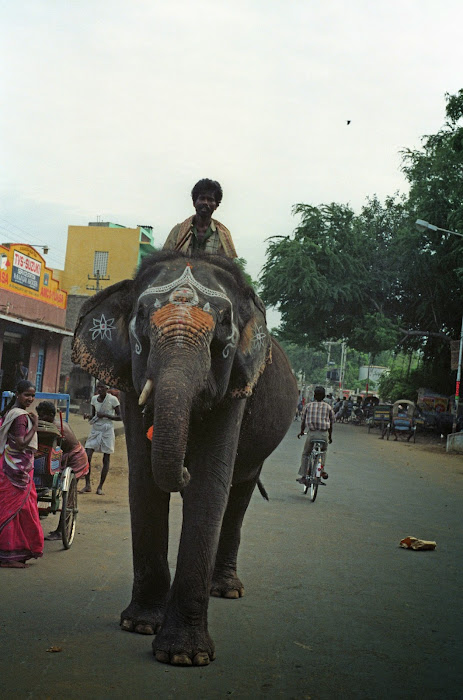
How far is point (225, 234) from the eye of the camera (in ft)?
19.2

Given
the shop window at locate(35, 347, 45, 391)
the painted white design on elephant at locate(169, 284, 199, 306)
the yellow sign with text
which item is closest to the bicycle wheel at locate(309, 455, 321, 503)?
the painted white design on elephant at locate(169, 284, 199, 306)

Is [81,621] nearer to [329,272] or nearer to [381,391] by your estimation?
[329,272]

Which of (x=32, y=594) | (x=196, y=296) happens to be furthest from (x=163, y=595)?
(x=196, y=296)

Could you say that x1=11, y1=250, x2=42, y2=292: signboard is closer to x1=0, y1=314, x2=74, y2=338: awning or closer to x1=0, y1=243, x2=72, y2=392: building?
x1=0, y1=243, x2=72, y2=392: building

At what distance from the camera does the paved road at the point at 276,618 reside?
4.21m

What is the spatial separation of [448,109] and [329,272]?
13.2 m

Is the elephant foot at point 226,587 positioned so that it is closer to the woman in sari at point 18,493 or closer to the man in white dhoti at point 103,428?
the woman in sari at point 18,493

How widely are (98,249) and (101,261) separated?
2.42 feet

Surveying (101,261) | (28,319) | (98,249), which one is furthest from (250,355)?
(98,249)

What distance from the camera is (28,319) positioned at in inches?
1149

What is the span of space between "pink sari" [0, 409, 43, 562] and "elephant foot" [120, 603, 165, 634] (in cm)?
204

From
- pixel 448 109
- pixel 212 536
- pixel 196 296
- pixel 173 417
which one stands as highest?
pixel 448 109

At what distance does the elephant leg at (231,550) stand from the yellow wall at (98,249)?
46.1 m

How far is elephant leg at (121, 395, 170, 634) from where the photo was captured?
16.5 ft
